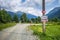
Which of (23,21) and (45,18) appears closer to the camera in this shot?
(45,18)

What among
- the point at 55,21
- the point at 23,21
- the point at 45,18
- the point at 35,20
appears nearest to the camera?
the point at 45,18

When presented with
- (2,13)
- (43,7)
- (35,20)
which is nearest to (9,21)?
(2,13)

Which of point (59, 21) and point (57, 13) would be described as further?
point (59, 21)

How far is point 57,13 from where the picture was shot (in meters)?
35.9

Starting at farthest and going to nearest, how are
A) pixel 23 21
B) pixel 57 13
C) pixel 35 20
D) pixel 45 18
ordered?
pixel 23 21
pixel 35 20
pixel 57 13
pixel 45 18

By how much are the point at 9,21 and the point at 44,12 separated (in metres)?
28.1

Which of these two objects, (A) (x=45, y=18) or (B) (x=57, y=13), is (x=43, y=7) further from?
(B) (x=57, y=13)

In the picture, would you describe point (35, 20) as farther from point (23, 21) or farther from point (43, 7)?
point (43, 7)

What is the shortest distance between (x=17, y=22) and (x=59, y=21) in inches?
515

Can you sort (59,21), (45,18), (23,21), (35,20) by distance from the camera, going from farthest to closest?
(23,21), (35,20), (59,21), (45,18)

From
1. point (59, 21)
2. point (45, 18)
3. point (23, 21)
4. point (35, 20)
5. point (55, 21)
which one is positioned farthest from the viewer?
point (23, 21)

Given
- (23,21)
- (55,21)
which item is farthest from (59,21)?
(23,21)

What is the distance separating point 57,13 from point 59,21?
8775mm

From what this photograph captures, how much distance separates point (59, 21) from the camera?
1751 inches
